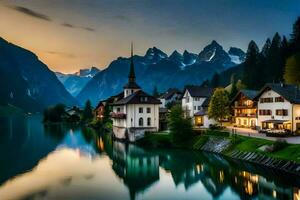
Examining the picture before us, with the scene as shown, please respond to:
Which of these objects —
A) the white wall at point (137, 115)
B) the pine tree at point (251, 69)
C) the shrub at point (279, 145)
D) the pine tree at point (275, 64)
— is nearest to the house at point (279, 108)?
the shrub at point (279, 145)

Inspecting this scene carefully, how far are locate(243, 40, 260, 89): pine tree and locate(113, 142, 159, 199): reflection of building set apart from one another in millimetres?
50883

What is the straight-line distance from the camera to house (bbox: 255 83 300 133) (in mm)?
62562

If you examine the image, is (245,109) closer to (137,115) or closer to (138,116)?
(138,116)

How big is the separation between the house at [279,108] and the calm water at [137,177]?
15943 millimetres

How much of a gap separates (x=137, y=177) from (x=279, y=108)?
33.6 metres

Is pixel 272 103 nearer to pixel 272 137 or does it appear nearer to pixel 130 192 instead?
pixel 272 137

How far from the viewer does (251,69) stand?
113 metres

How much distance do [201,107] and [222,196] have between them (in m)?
60.6

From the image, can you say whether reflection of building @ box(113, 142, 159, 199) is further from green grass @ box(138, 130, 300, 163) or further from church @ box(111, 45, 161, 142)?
church @ box(111, 45, 161, 142)

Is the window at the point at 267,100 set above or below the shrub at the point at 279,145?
above

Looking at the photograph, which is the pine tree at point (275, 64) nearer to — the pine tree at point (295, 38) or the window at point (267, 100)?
the pine tree at point (295, 38)

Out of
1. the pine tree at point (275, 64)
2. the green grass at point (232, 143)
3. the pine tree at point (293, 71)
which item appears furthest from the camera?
the pine tree at point (275, 64)

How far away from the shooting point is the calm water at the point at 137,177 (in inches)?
1400

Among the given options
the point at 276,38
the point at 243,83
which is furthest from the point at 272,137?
the point at 276,38
